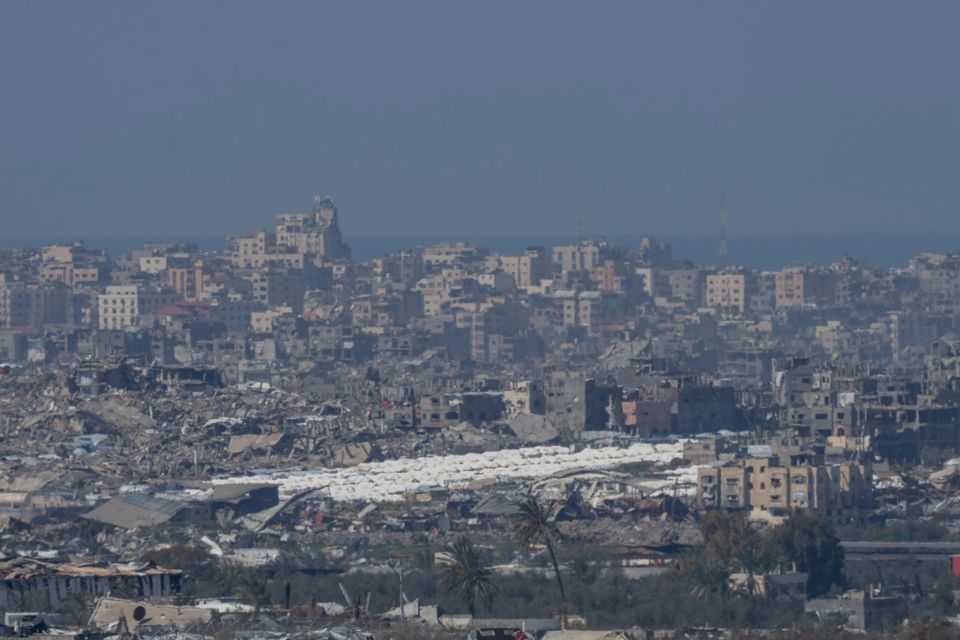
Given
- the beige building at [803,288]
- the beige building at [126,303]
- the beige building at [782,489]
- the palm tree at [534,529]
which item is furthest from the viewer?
the beige building at [803,288]

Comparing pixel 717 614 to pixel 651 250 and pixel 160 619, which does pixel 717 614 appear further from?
pixel 651 250

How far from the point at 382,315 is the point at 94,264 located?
74.3 feet

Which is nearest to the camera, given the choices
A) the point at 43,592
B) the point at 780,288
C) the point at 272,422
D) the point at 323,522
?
the point at 43,592

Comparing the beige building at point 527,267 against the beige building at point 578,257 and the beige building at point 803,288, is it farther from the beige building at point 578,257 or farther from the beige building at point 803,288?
the beige building at point 803,288

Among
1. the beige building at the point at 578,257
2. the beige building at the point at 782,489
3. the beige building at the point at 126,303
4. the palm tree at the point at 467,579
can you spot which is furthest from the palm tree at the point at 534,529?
the beige building at the point at 578,257

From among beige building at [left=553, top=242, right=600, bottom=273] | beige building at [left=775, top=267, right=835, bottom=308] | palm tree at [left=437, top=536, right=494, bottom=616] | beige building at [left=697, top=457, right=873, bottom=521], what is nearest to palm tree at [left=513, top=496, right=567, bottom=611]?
palm tree at [left=437, top=536, right=494, bottom=616]

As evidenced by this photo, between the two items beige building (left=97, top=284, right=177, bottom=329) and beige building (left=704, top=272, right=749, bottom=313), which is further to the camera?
beige building (left=704, top=272, right=749, bottom=313)

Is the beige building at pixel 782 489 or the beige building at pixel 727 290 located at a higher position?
the beige building at pixel 782 489

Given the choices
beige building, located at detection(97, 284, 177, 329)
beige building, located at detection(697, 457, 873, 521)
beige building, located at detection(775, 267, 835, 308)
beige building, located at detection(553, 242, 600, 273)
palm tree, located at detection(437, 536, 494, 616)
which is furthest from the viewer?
beige building, located at detection(553, 242, 600, 273)

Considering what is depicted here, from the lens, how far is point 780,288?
14938cm

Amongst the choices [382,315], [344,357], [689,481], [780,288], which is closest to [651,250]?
[780,288]

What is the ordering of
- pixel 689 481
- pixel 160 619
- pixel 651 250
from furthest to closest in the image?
pixel 651 250
pixel 689 481
pixel 160 619

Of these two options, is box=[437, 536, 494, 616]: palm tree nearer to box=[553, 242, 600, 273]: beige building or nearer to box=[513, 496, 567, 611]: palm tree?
box=[513, 496, 567, 611]: palm tree

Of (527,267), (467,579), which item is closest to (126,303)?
(527,267)
